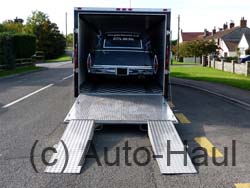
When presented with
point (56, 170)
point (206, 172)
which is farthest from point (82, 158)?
point (206, 172)

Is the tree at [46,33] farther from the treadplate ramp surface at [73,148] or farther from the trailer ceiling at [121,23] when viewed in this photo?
the treadplate ramp surface at [73,148]

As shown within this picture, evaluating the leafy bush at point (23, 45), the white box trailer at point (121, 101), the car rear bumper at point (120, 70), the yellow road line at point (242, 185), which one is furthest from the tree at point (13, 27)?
the yellow road line at point (242, 185)

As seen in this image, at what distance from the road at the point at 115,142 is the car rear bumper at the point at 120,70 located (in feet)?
4.59

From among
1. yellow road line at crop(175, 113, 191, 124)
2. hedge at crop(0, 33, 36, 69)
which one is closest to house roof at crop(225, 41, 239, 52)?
hedge at crop(0, 33, 36, 69)

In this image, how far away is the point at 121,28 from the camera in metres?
15.7

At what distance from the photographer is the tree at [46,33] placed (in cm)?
6856

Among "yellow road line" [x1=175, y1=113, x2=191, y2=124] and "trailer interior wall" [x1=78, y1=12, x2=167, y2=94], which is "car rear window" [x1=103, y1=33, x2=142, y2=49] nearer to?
"trailer interior wall" [x1=78, y1=12, x2=167, y2=94]

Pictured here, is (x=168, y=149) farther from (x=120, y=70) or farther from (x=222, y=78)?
(x=222, y=78)

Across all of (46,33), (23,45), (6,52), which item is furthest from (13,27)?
(6,52)

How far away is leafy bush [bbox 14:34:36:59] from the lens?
117ft

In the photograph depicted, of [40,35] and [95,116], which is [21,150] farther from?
[40,35]

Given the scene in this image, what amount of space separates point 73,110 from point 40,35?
62.2 metres

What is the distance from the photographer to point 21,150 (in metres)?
6.85

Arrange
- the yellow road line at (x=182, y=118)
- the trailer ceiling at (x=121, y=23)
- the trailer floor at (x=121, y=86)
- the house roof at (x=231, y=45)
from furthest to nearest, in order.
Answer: the house roof at (x=231, y=45) < the trailer ceiling at (x=121, y=23) < the trailer floor at (x=121, y=86) < the yellow road line at (x=182, y=118)
